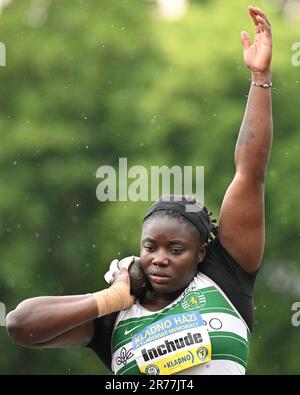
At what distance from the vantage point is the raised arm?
5.12 m

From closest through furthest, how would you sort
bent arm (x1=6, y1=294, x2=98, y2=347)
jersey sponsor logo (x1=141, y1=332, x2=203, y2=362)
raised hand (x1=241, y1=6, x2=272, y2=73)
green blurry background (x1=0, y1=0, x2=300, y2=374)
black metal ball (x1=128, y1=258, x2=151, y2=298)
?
1. bent arm (x1=6, y1=294, x2=98, y2=347)
2. jersey sponsor logo (x1=141, y1=332, x2=203, y2=362)
3. black metal ball (x1=128, y1=258, x2=151, y2=298)
4. raised hand (x1=241, y1=6, x2=272, y2=73)
5. green blurry background (x1=0, y1=0, x2=300, y2=374)

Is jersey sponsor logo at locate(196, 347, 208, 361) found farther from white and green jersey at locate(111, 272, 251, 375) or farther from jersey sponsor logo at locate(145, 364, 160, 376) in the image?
jersey sponsor logo at locate(145, 364, 160, 376)

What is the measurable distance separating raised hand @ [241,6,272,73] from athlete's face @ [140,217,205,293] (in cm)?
79

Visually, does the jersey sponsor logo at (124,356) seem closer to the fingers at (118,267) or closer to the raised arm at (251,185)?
the fingers at (118,267)

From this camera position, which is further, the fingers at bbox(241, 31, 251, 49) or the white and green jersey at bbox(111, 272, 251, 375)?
the fingers at bbox(241, 31, 251, 49)

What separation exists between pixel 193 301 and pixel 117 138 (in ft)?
31.7

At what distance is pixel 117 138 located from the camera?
577 inches

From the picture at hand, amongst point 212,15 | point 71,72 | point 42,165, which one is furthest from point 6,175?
point 212,15

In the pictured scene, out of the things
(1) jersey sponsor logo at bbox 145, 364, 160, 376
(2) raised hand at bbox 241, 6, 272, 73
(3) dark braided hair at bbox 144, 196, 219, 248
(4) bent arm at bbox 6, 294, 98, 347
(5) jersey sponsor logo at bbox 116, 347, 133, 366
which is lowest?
(1) jersey sponsor logo at bbox 145, 364, 160, 376

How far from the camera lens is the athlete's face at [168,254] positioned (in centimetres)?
507

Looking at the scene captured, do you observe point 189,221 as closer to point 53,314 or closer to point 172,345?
point 172,345

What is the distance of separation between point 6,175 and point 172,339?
32.5 ft

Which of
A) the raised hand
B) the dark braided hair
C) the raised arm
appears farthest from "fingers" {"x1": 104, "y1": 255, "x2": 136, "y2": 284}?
the raised hand

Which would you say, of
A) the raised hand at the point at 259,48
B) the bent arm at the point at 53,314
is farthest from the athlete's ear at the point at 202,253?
the raised hand at the point at 259,48
